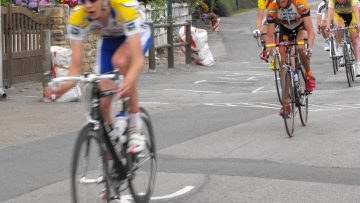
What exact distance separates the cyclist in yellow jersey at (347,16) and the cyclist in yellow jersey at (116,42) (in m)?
10.3

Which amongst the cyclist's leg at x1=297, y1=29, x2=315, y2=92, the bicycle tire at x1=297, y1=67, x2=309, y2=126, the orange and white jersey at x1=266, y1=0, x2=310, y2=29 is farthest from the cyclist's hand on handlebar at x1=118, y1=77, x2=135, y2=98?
the cyclist's leg at x1=297, y1=29, x2=315, y2=92

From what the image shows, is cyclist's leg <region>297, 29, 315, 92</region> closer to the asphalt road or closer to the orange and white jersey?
the orange and white jersey

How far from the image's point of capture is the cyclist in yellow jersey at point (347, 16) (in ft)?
54.4

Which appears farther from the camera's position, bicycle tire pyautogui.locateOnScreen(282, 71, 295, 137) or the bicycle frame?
bicycle tire pyautogui.locateOnScreen(282, 71, 295, 137)

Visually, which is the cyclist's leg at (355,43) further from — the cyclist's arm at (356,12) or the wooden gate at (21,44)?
the wooden gate at (21,44)

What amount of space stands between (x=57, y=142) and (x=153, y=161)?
364 centimetres

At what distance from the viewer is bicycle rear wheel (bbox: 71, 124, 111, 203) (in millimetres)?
5887

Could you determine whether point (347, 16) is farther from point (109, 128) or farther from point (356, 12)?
point (109, 128)

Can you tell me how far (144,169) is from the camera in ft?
Result: 22.7

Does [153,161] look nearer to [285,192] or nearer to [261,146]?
[285,192]

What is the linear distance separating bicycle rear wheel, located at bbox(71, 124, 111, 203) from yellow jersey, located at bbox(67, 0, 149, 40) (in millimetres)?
787

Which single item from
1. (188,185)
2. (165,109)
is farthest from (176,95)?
(188,185)

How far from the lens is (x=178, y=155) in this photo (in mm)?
9492

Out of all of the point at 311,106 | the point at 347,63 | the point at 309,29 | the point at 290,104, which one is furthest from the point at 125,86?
the point at 347,63
